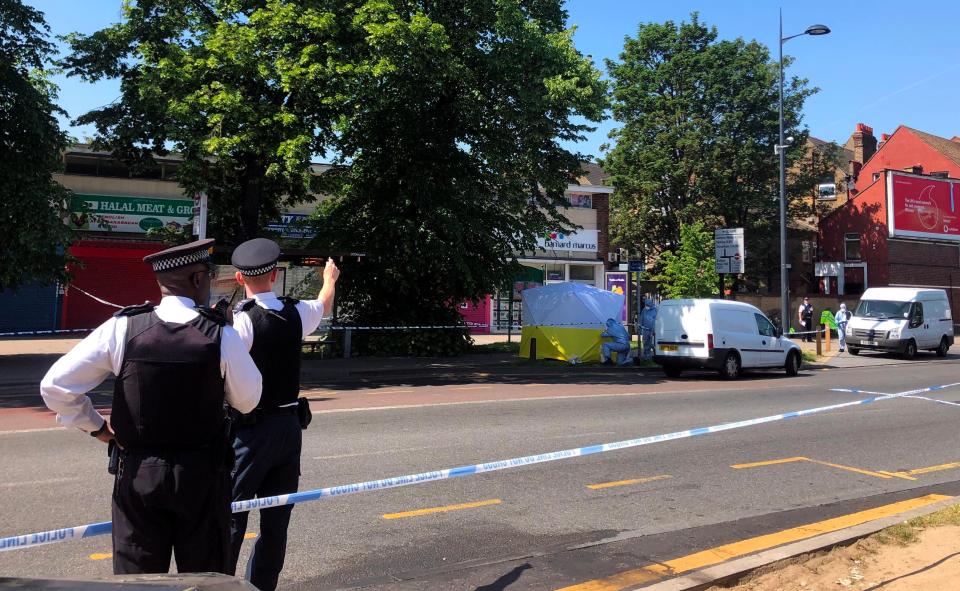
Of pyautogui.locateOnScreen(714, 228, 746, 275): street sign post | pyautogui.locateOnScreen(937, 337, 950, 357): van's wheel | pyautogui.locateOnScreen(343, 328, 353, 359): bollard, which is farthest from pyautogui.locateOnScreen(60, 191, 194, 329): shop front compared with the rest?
pyautogui.locateOnScreen(937, 337, 950, 357): van's wheel

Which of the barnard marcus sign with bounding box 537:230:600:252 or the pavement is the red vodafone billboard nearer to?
the barnard marcus sign with bounding box 537:230:600:252

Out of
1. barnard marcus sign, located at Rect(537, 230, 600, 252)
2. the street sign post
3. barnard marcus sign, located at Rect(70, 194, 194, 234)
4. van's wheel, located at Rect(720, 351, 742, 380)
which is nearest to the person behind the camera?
van's wheel, located at Rect(720, 351, 742, 380)

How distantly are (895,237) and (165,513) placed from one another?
44.3 metres

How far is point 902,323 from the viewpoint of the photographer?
24.2 meters

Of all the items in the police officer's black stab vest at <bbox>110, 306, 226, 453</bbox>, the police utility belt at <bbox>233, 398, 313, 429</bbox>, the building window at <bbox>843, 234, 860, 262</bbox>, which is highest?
the building window at <bbox>843, 234, 860, 262</bbox>

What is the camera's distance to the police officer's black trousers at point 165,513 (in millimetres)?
2605

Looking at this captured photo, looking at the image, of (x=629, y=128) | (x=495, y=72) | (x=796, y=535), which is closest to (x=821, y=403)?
(x=796, y=535)

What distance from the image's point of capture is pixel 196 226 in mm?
14297

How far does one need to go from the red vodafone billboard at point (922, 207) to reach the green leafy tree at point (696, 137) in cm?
581

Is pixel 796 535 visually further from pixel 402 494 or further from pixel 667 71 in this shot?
pixel 667 71

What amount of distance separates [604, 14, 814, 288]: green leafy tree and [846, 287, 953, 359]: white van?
10878mm

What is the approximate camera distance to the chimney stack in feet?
173

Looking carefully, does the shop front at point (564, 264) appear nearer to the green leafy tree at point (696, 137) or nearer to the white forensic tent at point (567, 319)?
the green leafy tree at point (696, 137)

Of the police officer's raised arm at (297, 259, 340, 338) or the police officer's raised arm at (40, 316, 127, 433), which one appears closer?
the police officer's raised arm at (40, 316, 127, 433)
